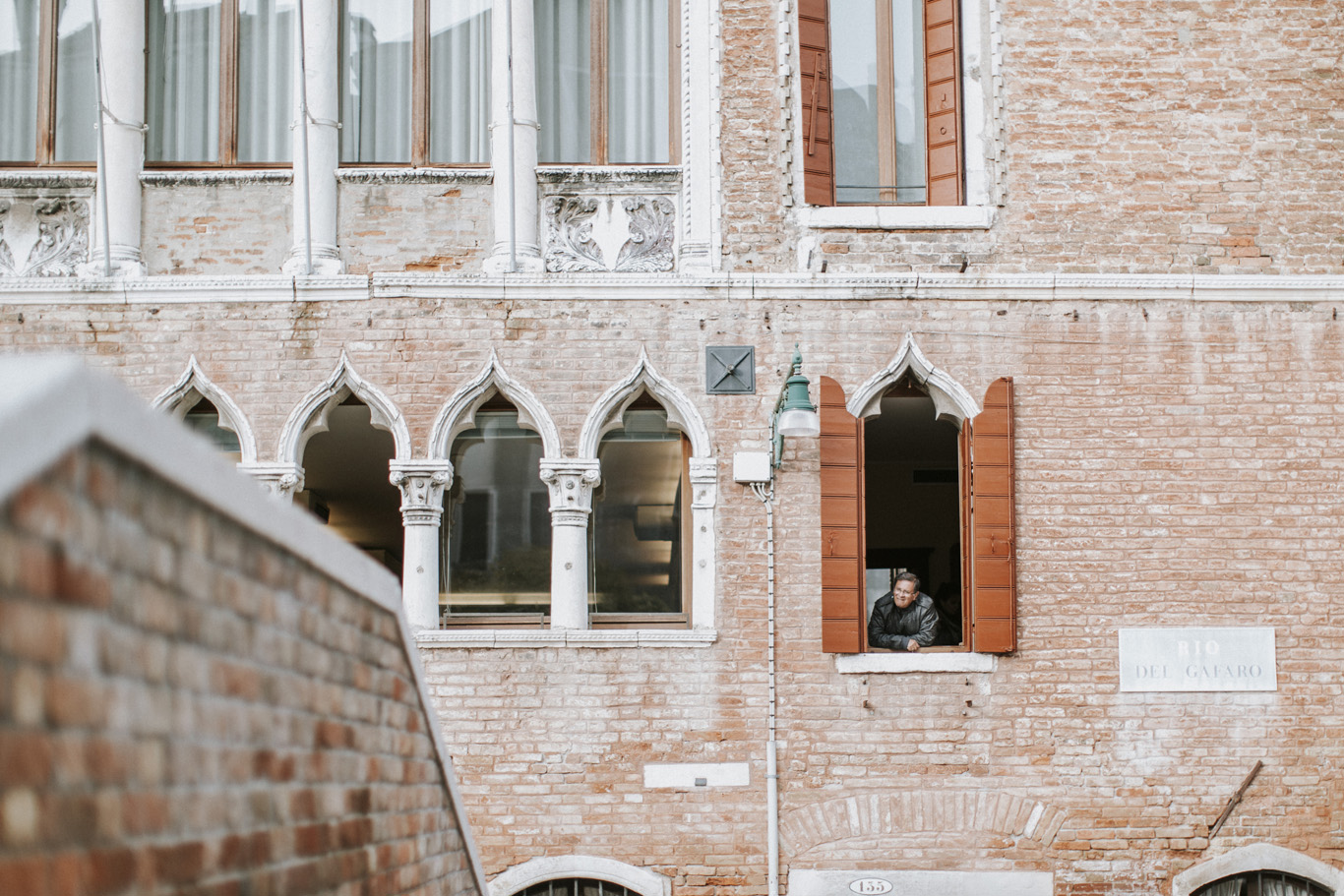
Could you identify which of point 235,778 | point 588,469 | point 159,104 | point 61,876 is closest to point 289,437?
point 588,469

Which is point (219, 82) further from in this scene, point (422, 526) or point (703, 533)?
point (703, 533)

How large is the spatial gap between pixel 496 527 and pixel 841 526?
7.24 ft

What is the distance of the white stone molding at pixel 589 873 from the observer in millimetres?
8617

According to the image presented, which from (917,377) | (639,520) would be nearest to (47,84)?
(639,520)

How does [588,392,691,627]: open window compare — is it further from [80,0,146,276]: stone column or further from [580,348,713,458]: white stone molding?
[80,0,146,276]: stone column

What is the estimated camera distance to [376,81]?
9.78m

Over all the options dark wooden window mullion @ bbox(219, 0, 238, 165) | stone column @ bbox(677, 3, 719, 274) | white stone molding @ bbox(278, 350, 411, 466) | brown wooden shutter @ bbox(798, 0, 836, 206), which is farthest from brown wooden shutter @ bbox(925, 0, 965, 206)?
dark wooden window mullion @ bbox(219, 0, 238, 165)

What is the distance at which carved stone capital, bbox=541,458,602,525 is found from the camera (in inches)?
356

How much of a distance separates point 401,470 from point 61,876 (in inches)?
269

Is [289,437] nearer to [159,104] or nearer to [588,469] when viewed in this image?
[588,469]

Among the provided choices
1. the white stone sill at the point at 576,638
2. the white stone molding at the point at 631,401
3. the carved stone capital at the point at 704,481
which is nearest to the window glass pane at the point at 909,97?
the white stone molding at the point at 631,401

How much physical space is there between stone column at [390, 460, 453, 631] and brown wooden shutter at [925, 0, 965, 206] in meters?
3.70

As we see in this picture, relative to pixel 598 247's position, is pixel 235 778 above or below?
below

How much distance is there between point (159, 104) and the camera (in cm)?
975
